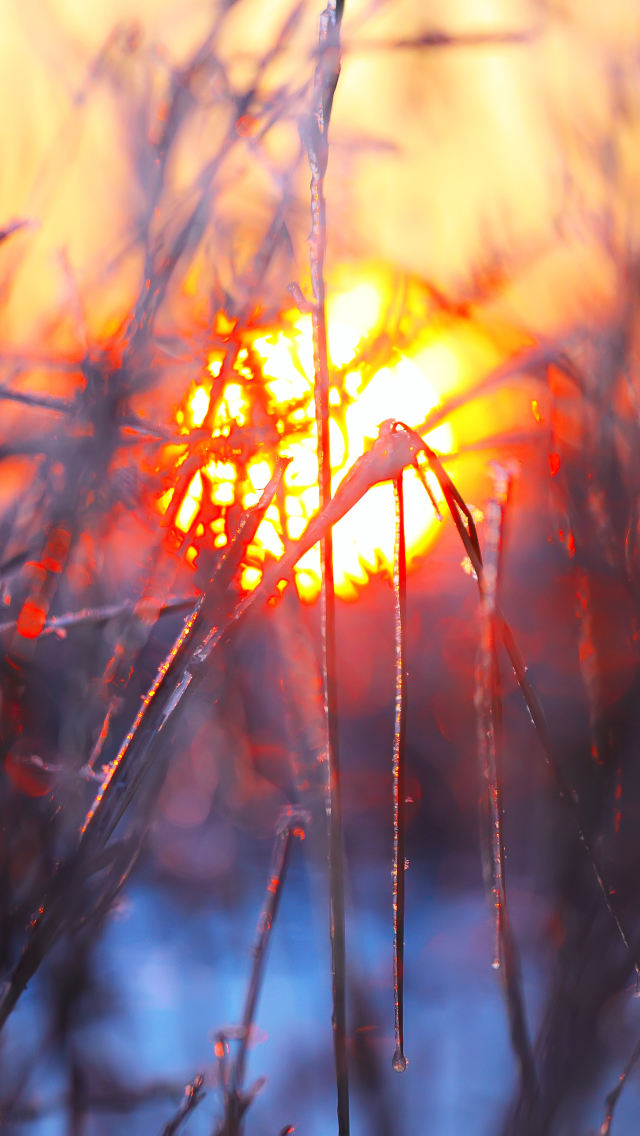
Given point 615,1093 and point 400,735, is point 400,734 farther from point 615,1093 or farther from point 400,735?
point 615,1093

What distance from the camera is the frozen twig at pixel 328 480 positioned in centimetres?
20

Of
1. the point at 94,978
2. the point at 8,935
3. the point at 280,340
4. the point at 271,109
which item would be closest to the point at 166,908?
the point at 94,978

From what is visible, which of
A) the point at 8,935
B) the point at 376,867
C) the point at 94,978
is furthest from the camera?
the point at 376,867

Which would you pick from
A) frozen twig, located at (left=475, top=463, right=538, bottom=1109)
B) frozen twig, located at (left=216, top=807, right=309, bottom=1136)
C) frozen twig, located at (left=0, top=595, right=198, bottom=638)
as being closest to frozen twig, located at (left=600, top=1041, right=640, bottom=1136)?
frozen twig, located at (left=475, top=463, right=538, bottom=1109)

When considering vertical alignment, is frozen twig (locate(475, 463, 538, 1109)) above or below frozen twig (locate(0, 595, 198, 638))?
below

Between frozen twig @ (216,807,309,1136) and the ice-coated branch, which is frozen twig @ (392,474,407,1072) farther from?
frozen twig @ (216,807,309,1136)

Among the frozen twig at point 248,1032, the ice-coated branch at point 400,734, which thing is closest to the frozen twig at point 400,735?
the ice-coated branch at point 400,734

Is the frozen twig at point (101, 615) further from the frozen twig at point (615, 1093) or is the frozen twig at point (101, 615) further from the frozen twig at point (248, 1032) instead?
the frozen twig at point (615, 1093)

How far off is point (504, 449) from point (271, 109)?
266 millimetres

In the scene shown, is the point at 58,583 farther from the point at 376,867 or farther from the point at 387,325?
the point at 376,867

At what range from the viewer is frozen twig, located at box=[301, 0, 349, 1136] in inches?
8.0

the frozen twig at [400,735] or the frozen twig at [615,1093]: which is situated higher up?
the frozen twig at [400,735]

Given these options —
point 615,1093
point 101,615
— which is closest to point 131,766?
point 101,615

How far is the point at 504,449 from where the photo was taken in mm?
484
